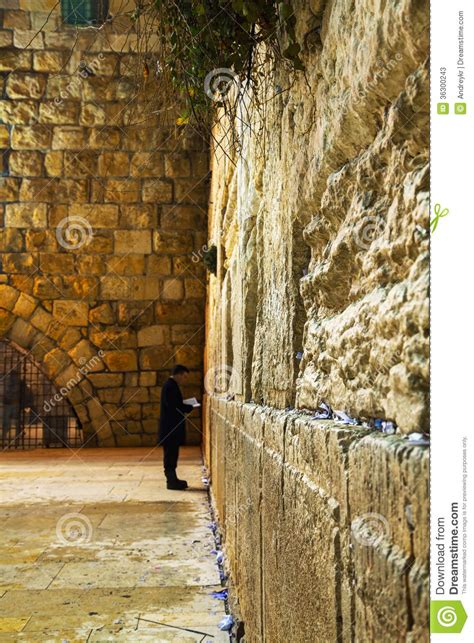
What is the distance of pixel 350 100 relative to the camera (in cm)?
110

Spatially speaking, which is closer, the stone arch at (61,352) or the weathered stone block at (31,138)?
the stone arch at (61,352)

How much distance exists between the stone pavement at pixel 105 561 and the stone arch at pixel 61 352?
2.37 metres

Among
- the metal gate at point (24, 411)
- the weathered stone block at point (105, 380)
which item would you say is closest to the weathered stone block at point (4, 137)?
the metal gate at point (24, 411)

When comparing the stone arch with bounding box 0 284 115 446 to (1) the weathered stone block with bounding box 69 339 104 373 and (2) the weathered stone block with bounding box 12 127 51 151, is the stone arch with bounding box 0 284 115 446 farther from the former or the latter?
(2) the weathered stone block with bounding box 12 127 51 151

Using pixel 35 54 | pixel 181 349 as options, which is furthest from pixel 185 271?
Answer: pixel 35 54

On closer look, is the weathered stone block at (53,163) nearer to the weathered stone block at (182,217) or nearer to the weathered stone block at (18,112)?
the weathered stone block at (18,112)

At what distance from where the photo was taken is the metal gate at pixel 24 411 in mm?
9266

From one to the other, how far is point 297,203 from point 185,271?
753 cm

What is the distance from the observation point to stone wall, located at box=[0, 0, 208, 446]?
881cm

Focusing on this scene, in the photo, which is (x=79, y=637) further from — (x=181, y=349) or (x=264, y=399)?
(x=181, y=349)

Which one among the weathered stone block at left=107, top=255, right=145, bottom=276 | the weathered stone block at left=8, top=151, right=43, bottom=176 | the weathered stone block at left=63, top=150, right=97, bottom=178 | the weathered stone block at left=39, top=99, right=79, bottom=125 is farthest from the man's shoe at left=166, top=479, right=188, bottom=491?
the weathered stone block at left=39, top=99, right=79, bottom=125

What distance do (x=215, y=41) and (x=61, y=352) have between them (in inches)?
284

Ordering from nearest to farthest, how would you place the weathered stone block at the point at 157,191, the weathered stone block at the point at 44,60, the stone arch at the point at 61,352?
the stone arch at the point at 61,352, the weathered stone block at the point at 157,191, the weathered stone block at the point at 44,60
